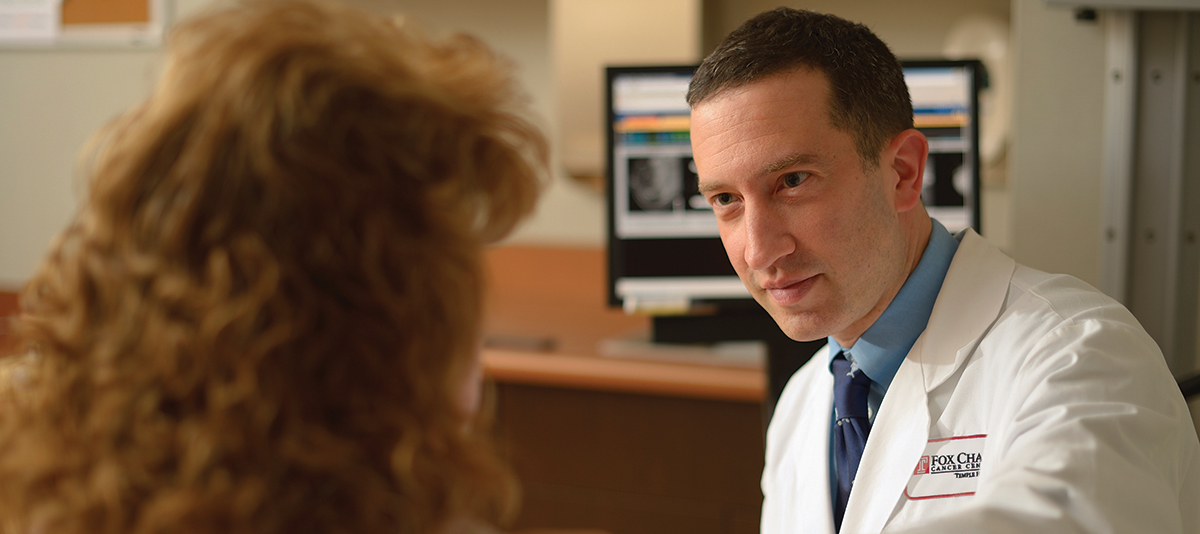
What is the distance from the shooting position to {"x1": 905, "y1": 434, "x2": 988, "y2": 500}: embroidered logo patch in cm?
99

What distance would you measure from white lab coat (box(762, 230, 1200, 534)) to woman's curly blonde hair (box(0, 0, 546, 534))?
52 cm

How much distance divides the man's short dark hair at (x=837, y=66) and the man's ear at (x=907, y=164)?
1 centimetres

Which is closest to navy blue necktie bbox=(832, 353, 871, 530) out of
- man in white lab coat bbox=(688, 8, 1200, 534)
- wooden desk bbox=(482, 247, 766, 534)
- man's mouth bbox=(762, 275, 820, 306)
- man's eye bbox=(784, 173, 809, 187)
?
man in white lab coat bbox=(688, 8, 1200, 534)

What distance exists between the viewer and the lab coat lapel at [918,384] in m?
1.04

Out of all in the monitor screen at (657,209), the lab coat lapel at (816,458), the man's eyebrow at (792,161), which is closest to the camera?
the man's eyebrow at (792,161)

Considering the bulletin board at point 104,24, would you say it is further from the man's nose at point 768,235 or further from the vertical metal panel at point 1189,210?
the vertical metal panel at point 1189,210

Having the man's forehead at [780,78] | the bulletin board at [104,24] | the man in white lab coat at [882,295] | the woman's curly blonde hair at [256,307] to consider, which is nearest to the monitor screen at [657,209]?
the man in white lab coat at [882,295]

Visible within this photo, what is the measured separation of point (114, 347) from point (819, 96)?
80 centimetres

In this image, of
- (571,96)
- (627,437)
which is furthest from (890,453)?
(571,96)

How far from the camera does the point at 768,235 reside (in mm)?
1073

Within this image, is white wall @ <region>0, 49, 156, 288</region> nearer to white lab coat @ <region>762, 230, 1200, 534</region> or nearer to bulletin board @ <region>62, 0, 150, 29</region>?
bulletin board @ <region>62, 0, 150, 29</region>

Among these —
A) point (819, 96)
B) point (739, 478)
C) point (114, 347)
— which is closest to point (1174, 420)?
point (819, 96)

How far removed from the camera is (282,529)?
18.2 inches

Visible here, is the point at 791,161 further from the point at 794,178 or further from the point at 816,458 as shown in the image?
the point at 816,458
